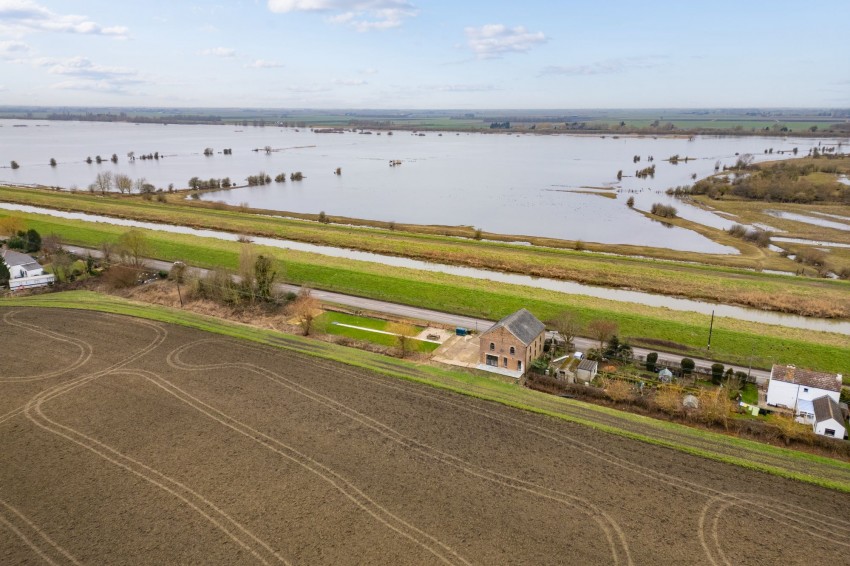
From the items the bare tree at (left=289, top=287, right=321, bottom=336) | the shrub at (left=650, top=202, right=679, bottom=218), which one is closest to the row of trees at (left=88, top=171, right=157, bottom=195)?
the bare tree at (left=289, top=287, right=321, bottom=336)

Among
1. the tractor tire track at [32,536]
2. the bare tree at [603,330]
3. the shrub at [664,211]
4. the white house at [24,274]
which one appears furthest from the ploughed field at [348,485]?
the shrub at [664,211]

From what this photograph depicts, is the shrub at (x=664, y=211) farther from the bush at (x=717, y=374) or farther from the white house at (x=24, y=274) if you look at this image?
the white house at (x=24, y=274)

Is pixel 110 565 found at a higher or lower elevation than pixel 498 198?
lower

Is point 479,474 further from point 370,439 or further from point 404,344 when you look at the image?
point 404,344

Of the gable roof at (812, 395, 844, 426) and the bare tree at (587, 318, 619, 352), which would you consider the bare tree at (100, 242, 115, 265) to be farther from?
the gable roof at (812, 395, 844, 426)

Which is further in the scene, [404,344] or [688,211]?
[688,211]

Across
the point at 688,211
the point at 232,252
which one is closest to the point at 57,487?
the point at 232,252
